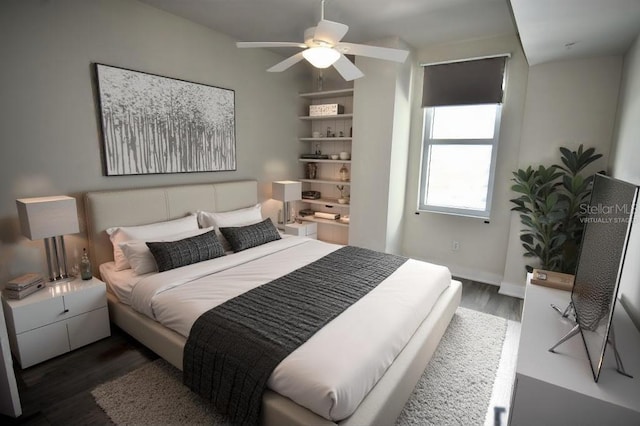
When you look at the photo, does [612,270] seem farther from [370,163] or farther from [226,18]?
[226,18]

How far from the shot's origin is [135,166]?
2.97 metres

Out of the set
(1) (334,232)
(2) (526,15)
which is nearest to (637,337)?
(2) (526,15)

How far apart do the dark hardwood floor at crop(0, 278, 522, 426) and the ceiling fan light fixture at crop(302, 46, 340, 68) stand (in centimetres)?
246

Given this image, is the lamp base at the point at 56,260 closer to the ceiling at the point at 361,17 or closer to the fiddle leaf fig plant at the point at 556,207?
the ceiling at the point at 361,17

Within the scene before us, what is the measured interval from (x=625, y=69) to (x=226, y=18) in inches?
143

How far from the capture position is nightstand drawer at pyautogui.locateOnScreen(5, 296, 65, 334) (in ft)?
6.96

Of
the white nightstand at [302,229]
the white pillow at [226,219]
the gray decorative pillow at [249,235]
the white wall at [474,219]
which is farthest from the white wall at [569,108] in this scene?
the white pillow at [226,219]

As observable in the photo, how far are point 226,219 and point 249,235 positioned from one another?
37 cm

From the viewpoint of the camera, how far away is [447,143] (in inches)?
159

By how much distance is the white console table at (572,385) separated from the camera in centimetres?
133

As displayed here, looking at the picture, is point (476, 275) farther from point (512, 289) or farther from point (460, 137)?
point (460, 137)

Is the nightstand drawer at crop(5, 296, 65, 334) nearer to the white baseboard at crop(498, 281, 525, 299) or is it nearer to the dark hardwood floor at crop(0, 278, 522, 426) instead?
the dark hardwood floor at crop(0, 278, 522, 426)

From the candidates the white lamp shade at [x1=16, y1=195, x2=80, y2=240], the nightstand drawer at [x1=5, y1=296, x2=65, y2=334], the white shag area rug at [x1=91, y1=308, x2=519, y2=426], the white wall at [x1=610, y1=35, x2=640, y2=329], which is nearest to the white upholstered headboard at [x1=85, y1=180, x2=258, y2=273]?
the white lamp shade at [x1=16, y1=195, x2=80, y2=240]

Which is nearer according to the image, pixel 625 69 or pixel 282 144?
pixel 625 69
